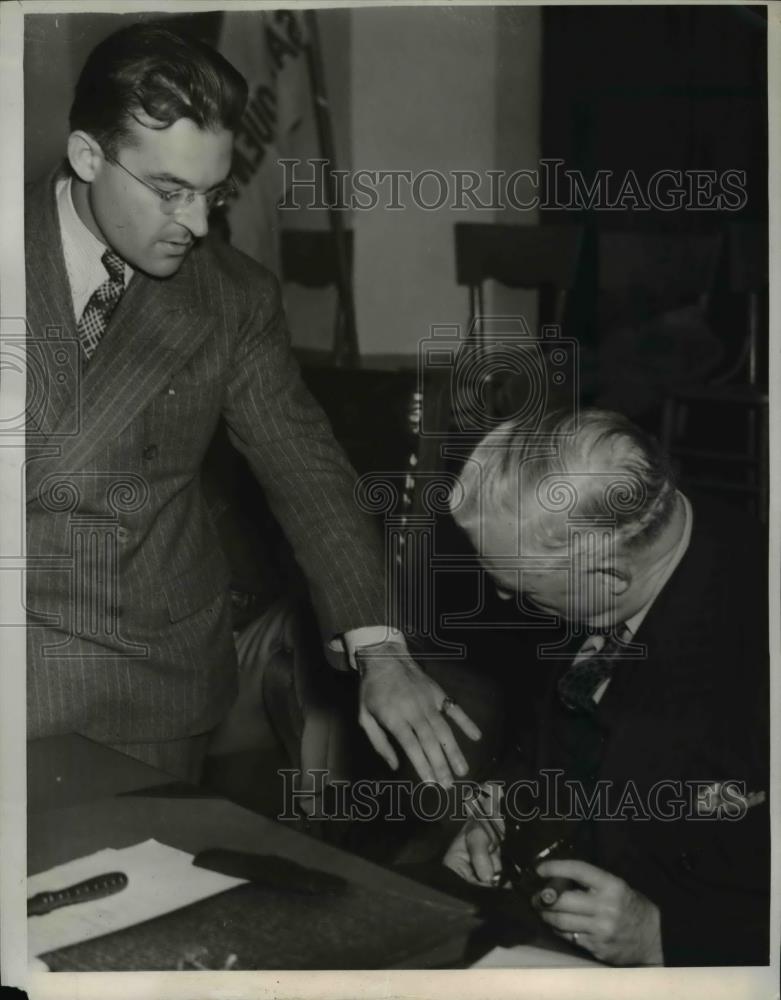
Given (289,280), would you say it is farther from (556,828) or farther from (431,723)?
(556,828)

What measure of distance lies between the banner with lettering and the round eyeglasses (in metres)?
0.03

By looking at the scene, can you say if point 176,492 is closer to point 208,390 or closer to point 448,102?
point 208,390

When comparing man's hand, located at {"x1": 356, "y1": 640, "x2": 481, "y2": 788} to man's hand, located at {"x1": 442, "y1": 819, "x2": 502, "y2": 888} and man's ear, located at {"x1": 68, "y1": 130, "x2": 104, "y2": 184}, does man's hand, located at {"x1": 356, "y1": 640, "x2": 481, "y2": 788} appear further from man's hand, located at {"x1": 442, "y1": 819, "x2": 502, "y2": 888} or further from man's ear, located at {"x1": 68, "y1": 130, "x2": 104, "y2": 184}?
man's ear, located at {"x1": 68, "y1": 130, "x2": 104, "y2": 184}

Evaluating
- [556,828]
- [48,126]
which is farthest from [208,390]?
[556,828]

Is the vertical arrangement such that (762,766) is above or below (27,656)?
below

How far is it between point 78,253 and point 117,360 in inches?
A: 7.4

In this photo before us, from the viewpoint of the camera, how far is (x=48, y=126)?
1.87 meters

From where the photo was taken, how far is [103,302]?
1.85 m

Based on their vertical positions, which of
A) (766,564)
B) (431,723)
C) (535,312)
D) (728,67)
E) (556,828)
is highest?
(728,67)

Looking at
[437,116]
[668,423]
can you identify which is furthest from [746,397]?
[437,116]

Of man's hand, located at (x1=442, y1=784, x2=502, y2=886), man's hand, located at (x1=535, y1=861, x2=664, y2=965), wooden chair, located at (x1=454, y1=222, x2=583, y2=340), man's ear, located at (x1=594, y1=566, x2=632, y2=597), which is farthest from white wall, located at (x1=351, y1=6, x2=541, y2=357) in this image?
man's hand, located at (x1=535, y1=861, x2=664, y2=965)

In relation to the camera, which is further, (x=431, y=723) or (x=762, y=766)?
(x=762, y=766)

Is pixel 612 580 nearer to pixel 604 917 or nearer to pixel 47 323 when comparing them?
pixel 604 917

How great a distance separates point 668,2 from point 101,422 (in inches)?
46.5
